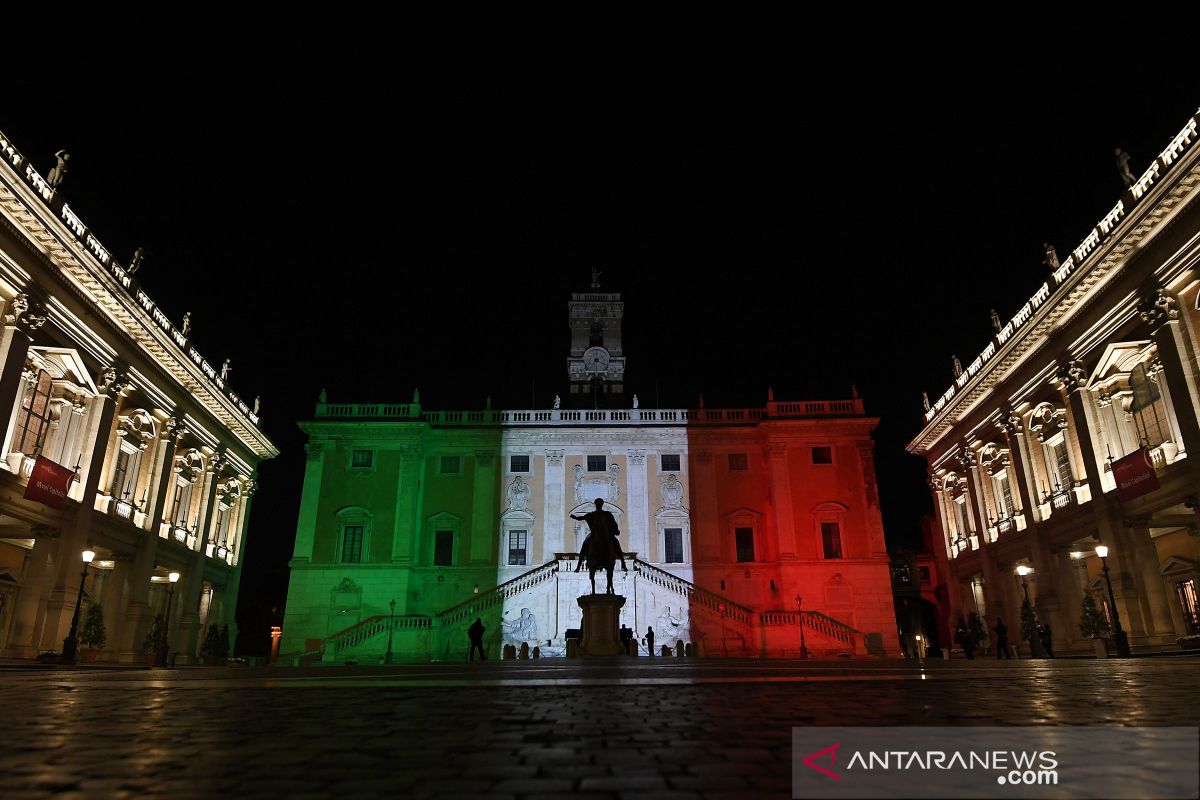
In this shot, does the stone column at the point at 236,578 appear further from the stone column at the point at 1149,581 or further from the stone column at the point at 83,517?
the stone column at the point at 1149,581

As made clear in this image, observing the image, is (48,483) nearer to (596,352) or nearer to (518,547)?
(518,547)

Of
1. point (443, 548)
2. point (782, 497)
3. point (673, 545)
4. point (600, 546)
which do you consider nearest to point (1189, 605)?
point (782, 497)

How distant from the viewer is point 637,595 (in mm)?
34844

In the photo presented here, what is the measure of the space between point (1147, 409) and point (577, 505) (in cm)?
2714

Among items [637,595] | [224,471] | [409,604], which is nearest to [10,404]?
[224,471]

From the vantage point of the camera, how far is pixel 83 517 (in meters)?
25.0

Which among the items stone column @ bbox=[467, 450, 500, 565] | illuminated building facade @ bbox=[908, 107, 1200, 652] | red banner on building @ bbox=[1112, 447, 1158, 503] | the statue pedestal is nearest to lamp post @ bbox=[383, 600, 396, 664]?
stone column @ bbox=[467, 450, 500, 565]

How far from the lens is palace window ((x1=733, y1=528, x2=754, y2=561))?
41.2m

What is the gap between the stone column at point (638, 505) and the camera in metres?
41.0

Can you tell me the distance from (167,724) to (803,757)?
3.78 meters

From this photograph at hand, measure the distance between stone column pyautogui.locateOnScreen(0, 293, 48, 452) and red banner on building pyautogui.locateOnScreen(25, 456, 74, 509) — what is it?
1.09m

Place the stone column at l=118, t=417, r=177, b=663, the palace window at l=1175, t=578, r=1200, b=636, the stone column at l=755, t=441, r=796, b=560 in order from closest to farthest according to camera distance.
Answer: the palace window at l=1175, t=578, r=1200, b=636 → the stone column at l=118, t=417, r=177, b=663 → the stone column at l=755, t=441, r=796, b=560

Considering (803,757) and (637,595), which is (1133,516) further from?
(803,757)

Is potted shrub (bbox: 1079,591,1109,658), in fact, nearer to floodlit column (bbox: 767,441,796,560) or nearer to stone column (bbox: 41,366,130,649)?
floodlit column (bbox: 767,441,796,560)
